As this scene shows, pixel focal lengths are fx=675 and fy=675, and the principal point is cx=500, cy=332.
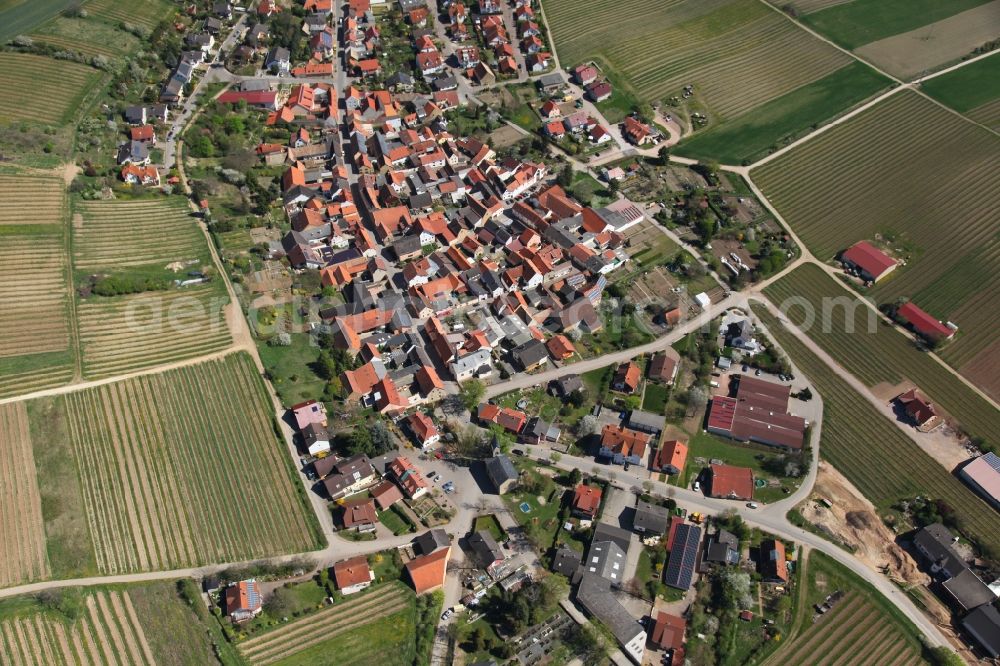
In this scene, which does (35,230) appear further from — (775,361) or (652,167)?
(775,361)

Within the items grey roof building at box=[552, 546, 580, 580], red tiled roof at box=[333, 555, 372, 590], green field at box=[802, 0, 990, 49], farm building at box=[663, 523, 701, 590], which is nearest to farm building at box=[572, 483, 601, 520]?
grey roof building at box=[552, 546, 580, 580]

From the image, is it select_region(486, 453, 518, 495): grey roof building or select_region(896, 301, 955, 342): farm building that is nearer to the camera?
select_region(486, 453, 518, 495): grey roof building

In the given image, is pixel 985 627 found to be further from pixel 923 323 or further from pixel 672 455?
pixel 923 323

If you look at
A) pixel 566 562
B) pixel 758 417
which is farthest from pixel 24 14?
pixel 758 417

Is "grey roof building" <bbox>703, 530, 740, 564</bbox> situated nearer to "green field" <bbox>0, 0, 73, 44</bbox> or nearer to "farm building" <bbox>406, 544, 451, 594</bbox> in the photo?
"farm building" <bbox>406, 544, 451, 594</bbox>

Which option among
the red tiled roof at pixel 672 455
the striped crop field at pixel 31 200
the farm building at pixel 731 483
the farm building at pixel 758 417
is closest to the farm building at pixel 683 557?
the farm building at pixel 731 483

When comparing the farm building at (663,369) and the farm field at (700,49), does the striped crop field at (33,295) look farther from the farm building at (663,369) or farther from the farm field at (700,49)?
the farm field at (700,49)
